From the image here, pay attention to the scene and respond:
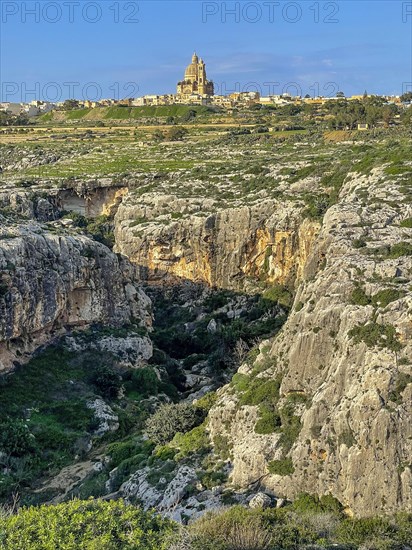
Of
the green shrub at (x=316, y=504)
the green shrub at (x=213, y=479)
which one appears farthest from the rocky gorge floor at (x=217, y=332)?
the green shrub at (x=316, y=504)

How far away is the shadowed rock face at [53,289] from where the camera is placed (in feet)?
128

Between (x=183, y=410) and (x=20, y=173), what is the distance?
61.8m

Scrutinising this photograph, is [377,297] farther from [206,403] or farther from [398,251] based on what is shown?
[206,403]

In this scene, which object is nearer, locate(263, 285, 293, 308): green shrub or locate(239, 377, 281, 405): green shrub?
locate(239, 377, 281, 405): green shrub

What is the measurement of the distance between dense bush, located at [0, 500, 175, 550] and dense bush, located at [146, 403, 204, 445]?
1330 centimetres

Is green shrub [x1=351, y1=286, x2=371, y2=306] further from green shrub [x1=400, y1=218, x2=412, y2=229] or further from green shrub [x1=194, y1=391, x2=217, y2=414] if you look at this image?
green shrub [x1=194, y1=391, x2=217, y2=414]

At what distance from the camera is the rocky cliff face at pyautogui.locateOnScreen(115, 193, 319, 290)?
173 feet

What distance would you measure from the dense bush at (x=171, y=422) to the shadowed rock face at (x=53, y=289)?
10917mm

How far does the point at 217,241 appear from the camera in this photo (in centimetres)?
5675

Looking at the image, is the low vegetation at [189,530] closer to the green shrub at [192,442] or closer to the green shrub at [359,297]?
the green shrub at [192,442]

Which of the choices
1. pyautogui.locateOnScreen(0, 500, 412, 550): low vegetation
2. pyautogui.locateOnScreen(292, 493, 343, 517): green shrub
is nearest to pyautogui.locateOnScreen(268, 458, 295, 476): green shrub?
pyautogui.locateOnScreen(292, 493, 343, 517): green shrub

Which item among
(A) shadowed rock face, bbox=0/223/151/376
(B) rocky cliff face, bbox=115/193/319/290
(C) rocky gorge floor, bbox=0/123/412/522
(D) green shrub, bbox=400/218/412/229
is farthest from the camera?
Result: (B) rocky cliff face, bbox=115/193/319/290

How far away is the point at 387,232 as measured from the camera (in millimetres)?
33906

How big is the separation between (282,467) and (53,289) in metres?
21.5
